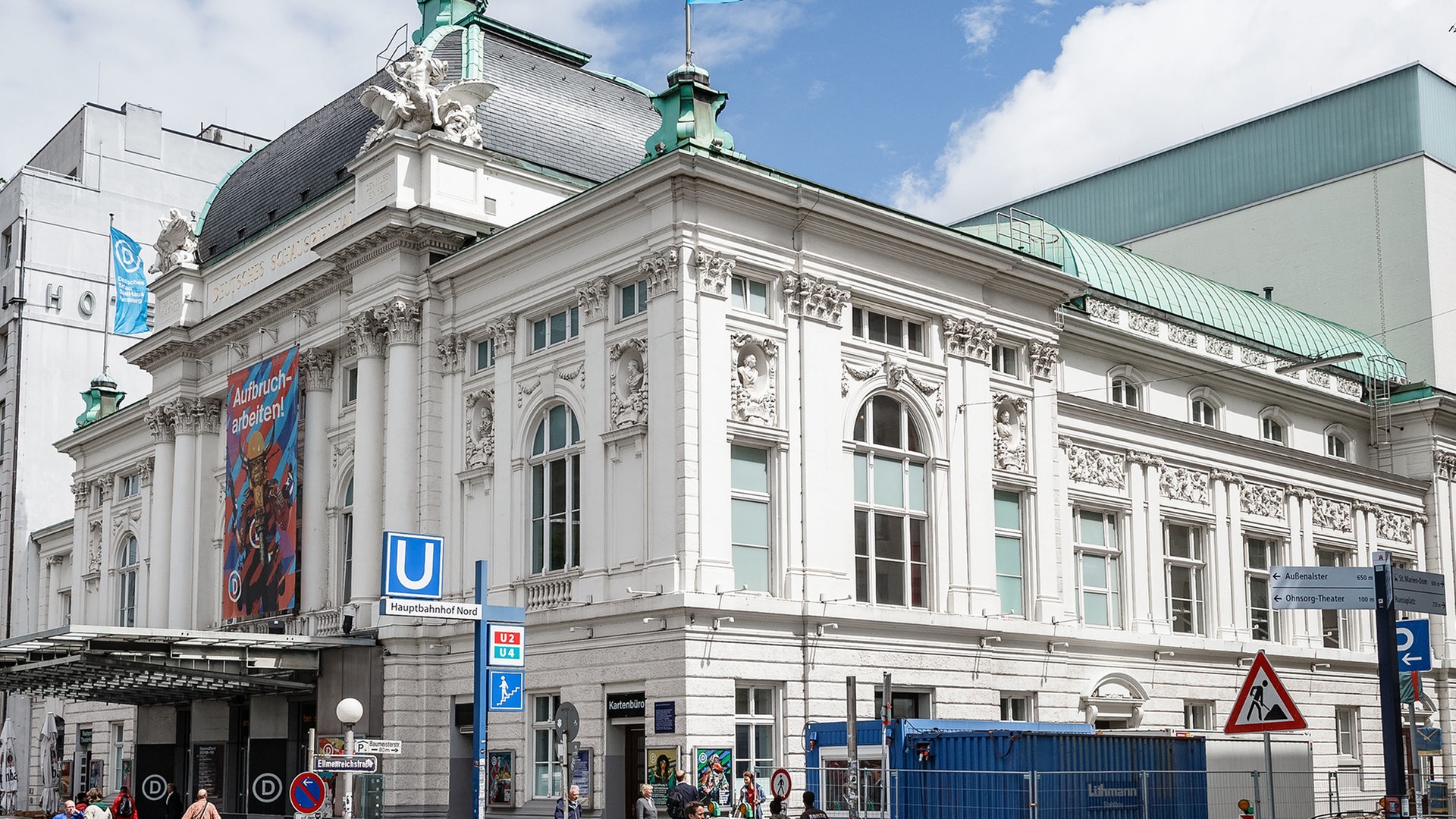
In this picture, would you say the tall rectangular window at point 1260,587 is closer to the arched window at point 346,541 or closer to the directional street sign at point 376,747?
the arched window at point 346,541

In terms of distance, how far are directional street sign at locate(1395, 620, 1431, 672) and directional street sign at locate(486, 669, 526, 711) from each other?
492 inches

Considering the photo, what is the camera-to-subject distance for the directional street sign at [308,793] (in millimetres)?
20984

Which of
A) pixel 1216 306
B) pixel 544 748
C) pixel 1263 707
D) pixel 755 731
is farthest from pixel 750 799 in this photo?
pixel 1216 306

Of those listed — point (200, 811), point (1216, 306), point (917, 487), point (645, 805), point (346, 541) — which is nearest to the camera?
point (200, 811)

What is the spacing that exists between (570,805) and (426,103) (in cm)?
1933

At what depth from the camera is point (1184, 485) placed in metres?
45.7

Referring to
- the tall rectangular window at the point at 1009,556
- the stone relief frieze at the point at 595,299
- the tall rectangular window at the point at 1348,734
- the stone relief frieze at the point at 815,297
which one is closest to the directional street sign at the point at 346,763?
the stone relief frieze at the point at 595,299

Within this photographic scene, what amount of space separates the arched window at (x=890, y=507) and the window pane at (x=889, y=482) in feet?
0.06

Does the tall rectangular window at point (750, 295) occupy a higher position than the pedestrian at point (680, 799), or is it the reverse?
the tall rectangular window at point (750, 295)

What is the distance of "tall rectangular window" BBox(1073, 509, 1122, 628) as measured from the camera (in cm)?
4222

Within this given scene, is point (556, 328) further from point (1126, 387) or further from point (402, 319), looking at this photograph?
point (1126, 387)

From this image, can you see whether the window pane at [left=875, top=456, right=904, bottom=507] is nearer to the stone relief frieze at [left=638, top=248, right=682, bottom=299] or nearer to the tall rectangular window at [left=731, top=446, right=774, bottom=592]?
the tall rectangular window at [left=731, top=446, right=774, bottom=592]

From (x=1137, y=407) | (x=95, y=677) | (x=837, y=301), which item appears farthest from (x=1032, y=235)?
(x=95, y=677)

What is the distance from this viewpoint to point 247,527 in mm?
44719
